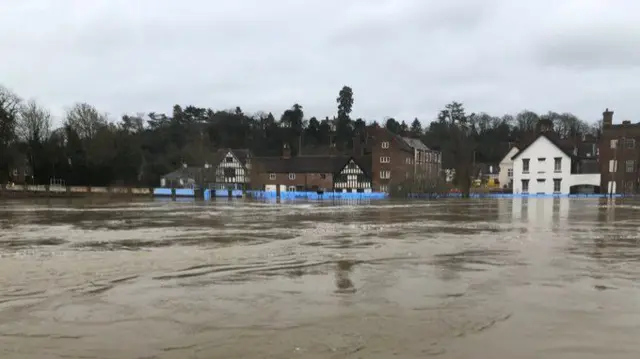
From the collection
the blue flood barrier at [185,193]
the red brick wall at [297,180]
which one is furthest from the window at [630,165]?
the blue flood barrier at [185,193]

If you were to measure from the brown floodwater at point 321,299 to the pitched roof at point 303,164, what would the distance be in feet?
245

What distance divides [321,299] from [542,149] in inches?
2896

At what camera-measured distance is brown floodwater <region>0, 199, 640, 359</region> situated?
20.5ft

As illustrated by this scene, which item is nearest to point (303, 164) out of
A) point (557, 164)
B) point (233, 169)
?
point (233, 169)

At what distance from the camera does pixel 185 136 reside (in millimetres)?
120312

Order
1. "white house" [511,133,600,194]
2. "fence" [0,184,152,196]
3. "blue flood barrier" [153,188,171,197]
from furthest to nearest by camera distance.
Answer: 1. "blue flood barrier" [153,188,171,197]
2. "white house" [511,133,600,194]
3. "fence" [0,184,152,196]

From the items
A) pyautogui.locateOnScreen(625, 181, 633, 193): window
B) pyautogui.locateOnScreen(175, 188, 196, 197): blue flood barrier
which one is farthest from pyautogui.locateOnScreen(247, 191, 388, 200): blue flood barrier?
pyautogui.locateOnScreen(625, 181, 633, 193): window

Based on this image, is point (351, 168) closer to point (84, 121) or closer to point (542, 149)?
point (542, 149)

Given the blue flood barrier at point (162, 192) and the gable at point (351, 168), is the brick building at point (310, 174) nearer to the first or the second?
the gable at point (351, 168)

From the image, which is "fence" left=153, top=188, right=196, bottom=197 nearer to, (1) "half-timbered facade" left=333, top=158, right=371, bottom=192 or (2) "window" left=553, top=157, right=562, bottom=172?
(1) "half-timbered facade" left=333, top=158, right=371, bottom=192

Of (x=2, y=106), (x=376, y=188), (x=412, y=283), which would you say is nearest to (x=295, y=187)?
(x=376, y=188)

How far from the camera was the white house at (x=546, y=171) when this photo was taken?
72.7 meters

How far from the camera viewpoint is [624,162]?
227ft

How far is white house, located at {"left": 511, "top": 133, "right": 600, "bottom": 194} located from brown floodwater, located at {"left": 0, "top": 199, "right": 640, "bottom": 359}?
61602 millimetres
